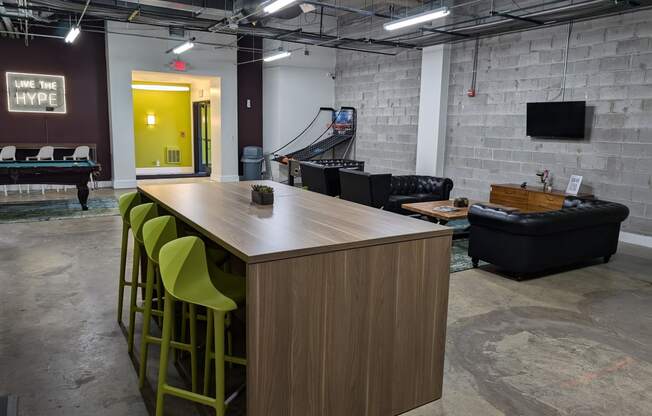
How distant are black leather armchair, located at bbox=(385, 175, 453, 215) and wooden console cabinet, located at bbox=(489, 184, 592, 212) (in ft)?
2.50

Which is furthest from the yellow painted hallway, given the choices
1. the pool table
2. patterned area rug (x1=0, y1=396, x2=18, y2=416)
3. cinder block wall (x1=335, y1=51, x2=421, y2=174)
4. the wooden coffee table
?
patterned area rug (x1=0, y1=396, x2=18, y2=416)

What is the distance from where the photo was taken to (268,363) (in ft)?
6.91

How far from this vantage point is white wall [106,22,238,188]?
1043cm

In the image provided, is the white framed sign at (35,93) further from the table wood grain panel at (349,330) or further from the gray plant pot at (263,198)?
the table wood grain panel at (349,330)

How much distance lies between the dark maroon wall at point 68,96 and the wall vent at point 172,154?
3.69 meters

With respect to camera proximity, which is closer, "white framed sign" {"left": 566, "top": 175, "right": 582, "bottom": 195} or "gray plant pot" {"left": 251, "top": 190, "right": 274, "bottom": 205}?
"gray plant pot" {"left": 251, "top": 190, "right": 274, "bottom": 205}

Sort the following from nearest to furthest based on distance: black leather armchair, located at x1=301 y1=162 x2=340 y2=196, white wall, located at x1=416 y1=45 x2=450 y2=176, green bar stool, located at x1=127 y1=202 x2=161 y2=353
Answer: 1. green bar stool, located at x1=127 y1=202 x2=161 y2=353
2. black leather armchair, located at x1=301 y1=162 x2=340 y2=196
3. white wall, located at x1=416 y1=45 x2=450 y2=176

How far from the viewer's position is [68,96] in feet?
34.3

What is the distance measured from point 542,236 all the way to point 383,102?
6.98 metres

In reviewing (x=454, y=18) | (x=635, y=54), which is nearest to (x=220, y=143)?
(x=454, y=18)

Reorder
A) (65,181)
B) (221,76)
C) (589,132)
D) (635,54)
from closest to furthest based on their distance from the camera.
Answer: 1. (635,54)
2. (589,132)
3. (65,181)
4. (221,76)

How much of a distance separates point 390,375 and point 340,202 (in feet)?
4.34

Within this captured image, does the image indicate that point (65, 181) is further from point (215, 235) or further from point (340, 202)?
point (215, 235)

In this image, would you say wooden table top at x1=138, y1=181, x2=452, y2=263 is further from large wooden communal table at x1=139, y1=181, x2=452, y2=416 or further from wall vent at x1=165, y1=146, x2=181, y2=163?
wall vent at x1=165, y1=146, x2=181, y2=163
